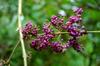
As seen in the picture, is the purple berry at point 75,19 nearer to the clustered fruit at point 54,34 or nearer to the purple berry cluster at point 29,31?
the clustered fruit at point 54,34

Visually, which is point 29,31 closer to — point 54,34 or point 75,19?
point 54,34

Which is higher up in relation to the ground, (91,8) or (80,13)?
(80,13)

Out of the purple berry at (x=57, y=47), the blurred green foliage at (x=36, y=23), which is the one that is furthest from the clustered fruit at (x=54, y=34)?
the blurred green foliage at (x=36, y=23)

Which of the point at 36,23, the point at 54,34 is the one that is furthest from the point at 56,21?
the point at 36,23

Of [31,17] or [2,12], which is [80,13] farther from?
[2,12]

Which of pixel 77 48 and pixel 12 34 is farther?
pixel 12 34

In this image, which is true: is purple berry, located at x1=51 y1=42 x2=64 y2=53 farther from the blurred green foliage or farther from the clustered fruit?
the blurred green foliage

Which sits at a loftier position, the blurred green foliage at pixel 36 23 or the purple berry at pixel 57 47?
the purple berry at pixel 57 47

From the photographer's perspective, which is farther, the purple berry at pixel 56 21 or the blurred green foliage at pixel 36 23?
the blurred green foliage at pixel 36 23

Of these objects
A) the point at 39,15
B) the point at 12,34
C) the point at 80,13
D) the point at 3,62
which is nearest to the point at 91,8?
the point at 39,15
